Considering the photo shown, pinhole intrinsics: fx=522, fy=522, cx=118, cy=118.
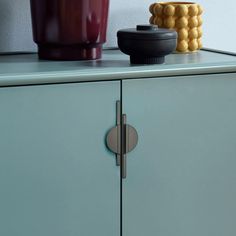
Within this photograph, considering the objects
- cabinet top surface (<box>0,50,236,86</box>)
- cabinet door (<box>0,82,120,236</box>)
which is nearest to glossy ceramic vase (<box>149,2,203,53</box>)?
cabinet top surface (<box>0,50,236,86</box>)

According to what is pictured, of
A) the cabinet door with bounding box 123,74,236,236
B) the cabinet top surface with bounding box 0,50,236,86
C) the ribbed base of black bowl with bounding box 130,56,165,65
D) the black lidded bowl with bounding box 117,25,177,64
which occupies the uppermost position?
the black lidded bowl with bounding box 117,25,177,64

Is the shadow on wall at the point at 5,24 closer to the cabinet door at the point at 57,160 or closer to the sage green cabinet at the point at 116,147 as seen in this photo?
the sage green cabinet at the point at 116,147

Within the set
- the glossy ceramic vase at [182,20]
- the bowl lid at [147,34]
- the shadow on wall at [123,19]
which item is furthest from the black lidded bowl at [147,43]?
the shadow on wall at [123,19]

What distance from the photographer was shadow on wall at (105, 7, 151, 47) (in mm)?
1457

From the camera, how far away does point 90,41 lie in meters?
1.19

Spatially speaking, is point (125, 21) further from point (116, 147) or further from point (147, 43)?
point (116, 147)

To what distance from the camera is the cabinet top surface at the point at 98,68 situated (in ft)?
3.32

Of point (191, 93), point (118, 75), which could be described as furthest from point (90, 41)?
point (191, 93)

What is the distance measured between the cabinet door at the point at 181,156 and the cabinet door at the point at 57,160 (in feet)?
0.18

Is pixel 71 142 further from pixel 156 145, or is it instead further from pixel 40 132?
pixel 156 145

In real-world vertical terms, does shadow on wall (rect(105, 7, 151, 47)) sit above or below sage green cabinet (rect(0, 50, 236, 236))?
above

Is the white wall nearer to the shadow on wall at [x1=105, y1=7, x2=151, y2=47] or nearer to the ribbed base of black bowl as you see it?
the shadow on wall at [x1=105, y1=7, x2=151, y2=47]

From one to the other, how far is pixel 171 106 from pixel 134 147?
0.40 feet

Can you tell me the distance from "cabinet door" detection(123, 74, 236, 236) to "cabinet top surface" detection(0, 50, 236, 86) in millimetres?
22
